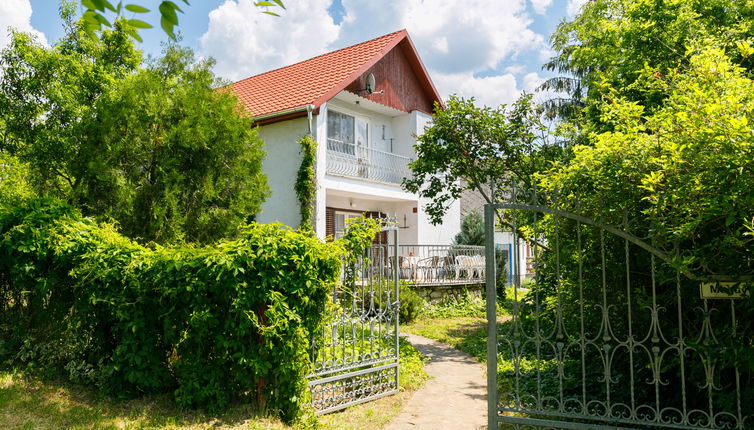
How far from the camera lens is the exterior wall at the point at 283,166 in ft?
48.5

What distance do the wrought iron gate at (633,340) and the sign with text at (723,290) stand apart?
27mm

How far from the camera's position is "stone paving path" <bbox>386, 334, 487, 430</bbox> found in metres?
5.95

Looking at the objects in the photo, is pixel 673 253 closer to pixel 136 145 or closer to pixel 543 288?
pixel 543 288

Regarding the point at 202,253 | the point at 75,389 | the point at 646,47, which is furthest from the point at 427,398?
the point at 646,47

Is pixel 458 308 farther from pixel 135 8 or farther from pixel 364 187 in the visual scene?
pixel 135 8

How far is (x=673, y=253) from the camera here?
14.1ft

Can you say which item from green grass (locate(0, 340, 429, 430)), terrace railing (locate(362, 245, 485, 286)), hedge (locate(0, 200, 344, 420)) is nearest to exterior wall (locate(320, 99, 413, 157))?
terrace railing (locate(362, 245, 485, 286))

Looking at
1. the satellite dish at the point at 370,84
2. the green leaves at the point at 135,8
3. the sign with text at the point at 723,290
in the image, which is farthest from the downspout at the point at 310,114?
the green leaves at the point at 135,8

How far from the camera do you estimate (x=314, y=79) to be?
53.6 ft

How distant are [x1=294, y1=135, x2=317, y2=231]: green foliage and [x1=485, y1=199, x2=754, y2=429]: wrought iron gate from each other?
29.7ft

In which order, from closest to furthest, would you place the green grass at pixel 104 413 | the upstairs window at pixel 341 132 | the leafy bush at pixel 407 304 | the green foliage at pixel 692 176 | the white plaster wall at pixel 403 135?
1. the green foliage at pixel 692 176
2. the green grass at pixel 104 413
3. the leafy bush at pixel 407 304
4. the upstairs window at pixel 341 132
5. the white plaster wall at pixel 403 135

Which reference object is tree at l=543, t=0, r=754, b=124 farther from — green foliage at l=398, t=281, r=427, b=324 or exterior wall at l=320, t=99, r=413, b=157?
exterior wall at l=320, t=99, r=413, b=157

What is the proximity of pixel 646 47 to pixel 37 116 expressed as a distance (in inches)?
476

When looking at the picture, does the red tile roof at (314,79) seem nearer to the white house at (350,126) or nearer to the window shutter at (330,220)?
→ the white house at (350,126)
